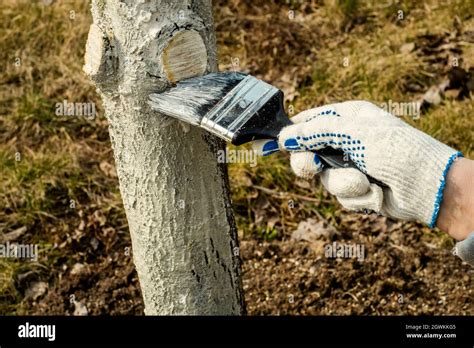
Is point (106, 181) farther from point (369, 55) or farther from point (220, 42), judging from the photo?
point (369, 55)

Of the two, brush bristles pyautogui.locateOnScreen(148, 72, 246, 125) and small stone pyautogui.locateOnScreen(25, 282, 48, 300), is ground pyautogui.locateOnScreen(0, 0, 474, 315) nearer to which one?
small stone pyautogui.locateOnScreen(25, 282, 48, 300)

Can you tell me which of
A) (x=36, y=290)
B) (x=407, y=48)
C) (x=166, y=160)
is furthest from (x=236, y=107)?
(x=407, y=48)

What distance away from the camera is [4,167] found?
3.77 metres

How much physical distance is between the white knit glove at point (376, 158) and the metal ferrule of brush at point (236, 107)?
115 mm

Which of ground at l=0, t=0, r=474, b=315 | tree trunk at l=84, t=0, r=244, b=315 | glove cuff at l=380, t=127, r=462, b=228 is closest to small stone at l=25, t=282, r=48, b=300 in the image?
ground at l=0, t=0, r=474, b=315

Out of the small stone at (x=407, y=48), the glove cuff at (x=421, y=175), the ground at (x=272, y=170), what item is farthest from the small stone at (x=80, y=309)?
the small stone at (x=407, y=48)

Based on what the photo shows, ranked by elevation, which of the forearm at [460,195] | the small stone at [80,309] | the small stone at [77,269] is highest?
the forearm at [460,195]

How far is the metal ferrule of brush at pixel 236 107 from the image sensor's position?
78.9 inches

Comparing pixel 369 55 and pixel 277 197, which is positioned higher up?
pixel 369 55

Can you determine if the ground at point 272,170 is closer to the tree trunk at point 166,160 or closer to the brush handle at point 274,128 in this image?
the tree trunk at point 166,160

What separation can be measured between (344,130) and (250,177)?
169 cm

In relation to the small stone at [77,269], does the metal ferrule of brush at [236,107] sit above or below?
above

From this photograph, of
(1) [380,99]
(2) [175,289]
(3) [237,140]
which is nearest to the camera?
(3) [237,140]
